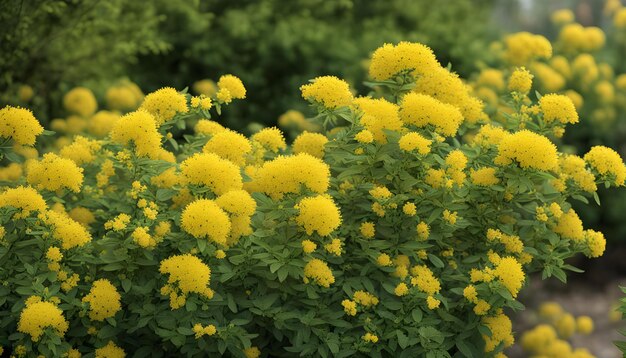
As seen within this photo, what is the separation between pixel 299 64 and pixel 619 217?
10.3ft

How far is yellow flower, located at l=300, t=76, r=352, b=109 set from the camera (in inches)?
141

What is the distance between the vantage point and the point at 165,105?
3.67 meters

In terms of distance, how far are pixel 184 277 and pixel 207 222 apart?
0.72 ft

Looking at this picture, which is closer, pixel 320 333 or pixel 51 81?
pixel 320 333

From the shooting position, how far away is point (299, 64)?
25.6 feet

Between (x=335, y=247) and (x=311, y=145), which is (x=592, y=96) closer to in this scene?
(x=311, y=145)

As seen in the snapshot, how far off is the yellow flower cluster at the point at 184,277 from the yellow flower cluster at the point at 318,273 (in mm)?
387

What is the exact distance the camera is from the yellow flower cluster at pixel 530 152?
3.42 m

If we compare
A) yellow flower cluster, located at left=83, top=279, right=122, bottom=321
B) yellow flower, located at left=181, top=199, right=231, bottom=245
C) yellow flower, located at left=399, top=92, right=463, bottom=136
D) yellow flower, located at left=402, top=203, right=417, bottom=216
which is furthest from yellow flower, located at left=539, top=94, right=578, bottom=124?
yellow flower cluster, located at left=83, top=279, right=122, bottom=321

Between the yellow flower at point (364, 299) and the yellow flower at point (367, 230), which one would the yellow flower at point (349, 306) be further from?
the yellow flower at point (367, 230)

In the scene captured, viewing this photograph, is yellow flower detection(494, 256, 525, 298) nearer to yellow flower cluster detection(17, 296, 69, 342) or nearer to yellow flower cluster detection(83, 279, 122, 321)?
yellow flower cluster detection(83, 279, 122, 321)

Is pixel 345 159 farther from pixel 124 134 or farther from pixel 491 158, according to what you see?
pixel 124 134

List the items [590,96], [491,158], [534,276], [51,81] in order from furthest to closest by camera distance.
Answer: [590,96], [534,276], [51,81], [491,158]

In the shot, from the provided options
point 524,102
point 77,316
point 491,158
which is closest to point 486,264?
point 491,158
